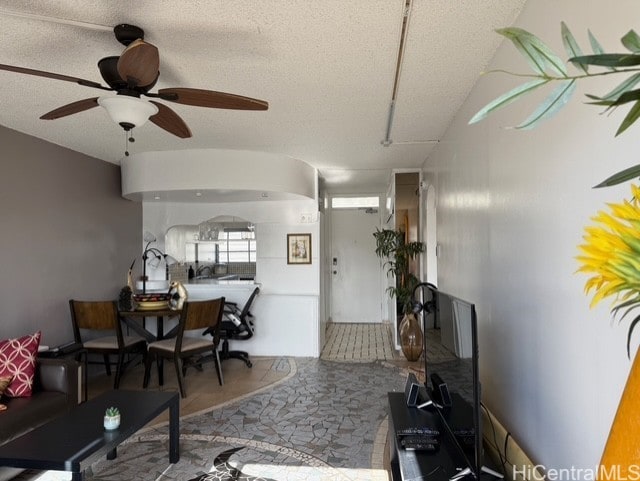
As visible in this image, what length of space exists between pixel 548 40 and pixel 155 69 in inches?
67.1

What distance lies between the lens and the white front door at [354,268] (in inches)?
306

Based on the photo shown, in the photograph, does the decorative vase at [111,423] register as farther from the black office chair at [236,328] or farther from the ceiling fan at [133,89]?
the black office chair at [236,328]

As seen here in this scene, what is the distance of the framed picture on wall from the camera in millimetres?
5426

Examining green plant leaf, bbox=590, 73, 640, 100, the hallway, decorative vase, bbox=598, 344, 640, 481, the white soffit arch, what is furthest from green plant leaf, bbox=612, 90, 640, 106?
the hallway

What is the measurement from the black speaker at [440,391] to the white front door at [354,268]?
5549 millimetres

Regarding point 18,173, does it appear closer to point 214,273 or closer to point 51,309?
point 51,309

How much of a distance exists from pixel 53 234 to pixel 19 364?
159 cm

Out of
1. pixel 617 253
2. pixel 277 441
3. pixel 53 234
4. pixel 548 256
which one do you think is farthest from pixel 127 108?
pixel 53 234

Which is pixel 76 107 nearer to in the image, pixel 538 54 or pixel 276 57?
pixel 276 57

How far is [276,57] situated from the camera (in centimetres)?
227

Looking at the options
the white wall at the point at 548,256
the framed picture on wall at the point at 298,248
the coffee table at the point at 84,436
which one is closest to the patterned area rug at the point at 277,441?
the coffee table at the point at 84,436

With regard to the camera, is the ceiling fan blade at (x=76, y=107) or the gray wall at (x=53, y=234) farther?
the gray wall at (x=53, y=234)

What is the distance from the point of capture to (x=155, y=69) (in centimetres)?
186

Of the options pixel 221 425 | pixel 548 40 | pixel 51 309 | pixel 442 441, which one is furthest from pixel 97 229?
pixel 548 40
